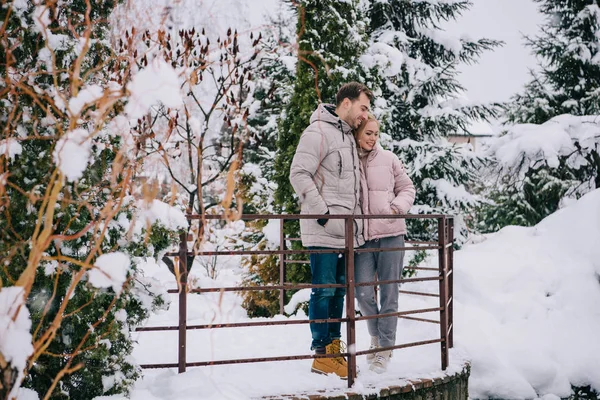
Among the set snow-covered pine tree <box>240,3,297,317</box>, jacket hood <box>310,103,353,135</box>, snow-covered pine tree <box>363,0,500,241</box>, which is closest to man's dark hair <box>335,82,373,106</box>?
jacket hood <box>310,103,353,135</box>

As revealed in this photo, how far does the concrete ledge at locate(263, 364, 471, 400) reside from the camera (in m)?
3.77

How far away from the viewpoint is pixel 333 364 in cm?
418

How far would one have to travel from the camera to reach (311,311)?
4203 mm

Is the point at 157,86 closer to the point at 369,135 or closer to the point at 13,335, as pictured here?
the point at 13,335

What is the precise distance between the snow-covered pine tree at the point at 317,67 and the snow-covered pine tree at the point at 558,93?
648cm

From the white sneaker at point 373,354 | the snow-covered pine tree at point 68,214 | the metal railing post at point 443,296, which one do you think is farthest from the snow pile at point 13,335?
the metal railing post at point 443,296

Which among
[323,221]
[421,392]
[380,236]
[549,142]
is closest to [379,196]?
[380,236]

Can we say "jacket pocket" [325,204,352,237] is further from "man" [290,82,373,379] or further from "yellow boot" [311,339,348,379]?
"yellow boot" [311,339,348,379]

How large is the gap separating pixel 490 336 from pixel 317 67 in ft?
13.7

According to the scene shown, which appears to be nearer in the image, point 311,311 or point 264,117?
point 311,311

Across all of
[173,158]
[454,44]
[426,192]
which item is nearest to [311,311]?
[173,158]

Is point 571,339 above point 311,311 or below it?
below

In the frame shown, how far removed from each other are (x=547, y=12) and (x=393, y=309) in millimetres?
14856

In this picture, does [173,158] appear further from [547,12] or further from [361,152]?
[547,12]
